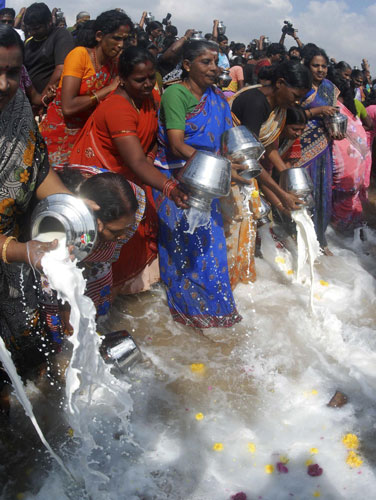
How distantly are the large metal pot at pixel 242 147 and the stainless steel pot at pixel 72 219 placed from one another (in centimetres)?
139

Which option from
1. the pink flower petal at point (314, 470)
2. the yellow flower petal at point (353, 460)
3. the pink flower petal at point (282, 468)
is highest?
the yellow flower petal at point (353, 460)

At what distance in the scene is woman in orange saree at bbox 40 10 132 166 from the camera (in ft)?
10.7

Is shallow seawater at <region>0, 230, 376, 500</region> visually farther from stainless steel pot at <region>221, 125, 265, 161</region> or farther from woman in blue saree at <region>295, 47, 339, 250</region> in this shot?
woman in blue saree at <region>295, 47, 339, 250</region>

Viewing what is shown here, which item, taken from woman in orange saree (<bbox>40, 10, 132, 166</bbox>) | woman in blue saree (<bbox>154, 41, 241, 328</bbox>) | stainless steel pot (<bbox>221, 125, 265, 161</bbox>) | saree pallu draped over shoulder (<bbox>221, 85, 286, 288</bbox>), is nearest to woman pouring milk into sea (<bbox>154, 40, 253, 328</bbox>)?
woman in blue saree (<bbox>154, 41, 241, 328</bbox>)

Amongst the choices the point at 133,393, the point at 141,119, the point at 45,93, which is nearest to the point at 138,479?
the point at 133,393

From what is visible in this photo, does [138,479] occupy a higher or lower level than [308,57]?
lower

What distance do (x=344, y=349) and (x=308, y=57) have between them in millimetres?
2724

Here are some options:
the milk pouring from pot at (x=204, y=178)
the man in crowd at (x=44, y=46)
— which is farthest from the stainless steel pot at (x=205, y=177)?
the man in crowd at (x=44, y=46)

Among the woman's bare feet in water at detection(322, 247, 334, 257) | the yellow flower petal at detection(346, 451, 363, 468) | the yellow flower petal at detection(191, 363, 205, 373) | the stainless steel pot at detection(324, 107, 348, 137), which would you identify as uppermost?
the stainless steel pot at detection(324, 107, 348, 137)

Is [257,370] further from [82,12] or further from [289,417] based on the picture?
[82,12]

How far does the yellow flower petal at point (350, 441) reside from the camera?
7.79ft

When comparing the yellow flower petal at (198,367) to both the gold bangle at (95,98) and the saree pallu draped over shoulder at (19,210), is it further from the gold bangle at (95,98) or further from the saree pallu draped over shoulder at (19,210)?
the gold bangle at (95,98)

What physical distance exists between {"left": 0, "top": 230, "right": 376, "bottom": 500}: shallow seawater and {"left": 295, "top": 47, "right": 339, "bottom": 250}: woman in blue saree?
4.73ft

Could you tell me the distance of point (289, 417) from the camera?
8.43 ft
